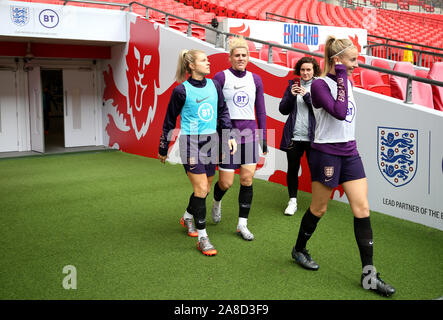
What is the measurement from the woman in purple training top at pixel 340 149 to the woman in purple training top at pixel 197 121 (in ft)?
3.01

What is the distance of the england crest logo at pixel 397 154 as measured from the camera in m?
4.56

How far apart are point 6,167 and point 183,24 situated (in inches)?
206

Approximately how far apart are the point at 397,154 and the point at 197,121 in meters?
2.35

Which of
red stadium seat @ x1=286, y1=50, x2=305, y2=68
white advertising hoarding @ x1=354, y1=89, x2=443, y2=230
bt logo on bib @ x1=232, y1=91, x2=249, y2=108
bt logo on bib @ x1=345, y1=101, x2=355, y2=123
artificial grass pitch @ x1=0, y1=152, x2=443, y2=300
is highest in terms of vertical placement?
red stadium seat @ x1=286, y1=50, x2=305, y2=68

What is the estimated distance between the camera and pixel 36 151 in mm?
10125

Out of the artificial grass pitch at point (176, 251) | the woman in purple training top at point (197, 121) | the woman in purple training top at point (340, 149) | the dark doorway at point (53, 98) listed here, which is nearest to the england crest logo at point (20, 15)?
the artificial grass pitch at point (176, 251)

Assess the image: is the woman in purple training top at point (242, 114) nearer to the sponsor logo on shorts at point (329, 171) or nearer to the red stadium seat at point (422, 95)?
the sponsor logo on shorts at point (329, 171)

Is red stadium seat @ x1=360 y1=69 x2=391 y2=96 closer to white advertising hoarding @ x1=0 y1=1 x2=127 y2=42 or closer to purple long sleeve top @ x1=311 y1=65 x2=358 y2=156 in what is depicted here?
purple long sleeve top @ x1=311 y1=65 x2=358 y2=156

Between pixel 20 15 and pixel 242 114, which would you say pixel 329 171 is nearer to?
pixel 242 114

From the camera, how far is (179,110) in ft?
11.6

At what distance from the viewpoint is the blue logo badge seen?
8.66 metres

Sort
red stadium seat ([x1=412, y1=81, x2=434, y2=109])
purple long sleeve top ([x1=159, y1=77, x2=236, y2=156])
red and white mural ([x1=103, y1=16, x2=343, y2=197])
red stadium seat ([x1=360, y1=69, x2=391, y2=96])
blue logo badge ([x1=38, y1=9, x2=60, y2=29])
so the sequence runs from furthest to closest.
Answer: blue logo badge ([x1=38, y1=9, x2=60, y2=29]) < red and white mural ([x1=103, y1=16, x2=343, y2=197]) < red stadium seat ([x1=360, y1=69, x2=391, y2=96]) < red stadium seat ([x1=412, y1=81, x2=434, y2=109]) < purple long sleeve top ([x1=159, y1=77, x2=236, y2=156])

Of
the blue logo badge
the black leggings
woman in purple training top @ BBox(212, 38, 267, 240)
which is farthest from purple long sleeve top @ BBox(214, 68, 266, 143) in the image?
the blue logo badge

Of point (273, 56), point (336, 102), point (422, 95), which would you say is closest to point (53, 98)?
point (273, 56)
